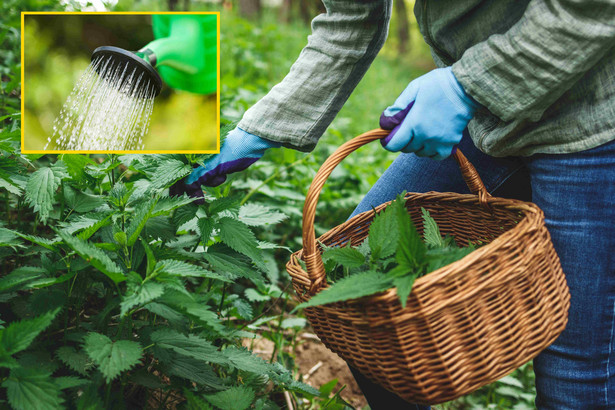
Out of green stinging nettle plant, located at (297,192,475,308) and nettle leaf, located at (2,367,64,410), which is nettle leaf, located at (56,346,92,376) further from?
green stinging nettle plant, located at (297,192,475,308)

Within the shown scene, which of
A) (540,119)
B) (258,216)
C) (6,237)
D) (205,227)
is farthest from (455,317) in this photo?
(6,237)

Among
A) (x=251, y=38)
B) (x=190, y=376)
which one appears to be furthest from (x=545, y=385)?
(x=251, y=38)

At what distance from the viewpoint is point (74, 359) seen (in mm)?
1062

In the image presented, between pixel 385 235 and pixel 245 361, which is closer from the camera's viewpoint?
pixel 385 235

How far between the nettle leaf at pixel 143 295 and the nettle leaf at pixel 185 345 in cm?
19

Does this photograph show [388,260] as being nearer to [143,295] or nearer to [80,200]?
[143,295]

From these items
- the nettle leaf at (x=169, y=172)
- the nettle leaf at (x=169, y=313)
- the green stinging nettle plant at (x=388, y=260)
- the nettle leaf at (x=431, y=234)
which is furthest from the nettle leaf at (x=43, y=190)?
the nettle leaf at (x=431, y=234)

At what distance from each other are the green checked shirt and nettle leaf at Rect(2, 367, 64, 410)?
80 cm

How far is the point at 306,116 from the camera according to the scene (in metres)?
1.42

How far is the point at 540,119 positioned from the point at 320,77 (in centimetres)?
61

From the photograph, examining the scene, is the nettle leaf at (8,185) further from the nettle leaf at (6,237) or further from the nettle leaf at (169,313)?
the nettle leaf at (169,313)

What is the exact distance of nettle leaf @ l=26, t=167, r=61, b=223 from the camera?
1.19 m

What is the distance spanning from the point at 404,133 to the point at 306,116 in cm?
37

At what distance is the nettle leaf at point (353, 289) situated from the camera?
0.90 meters
